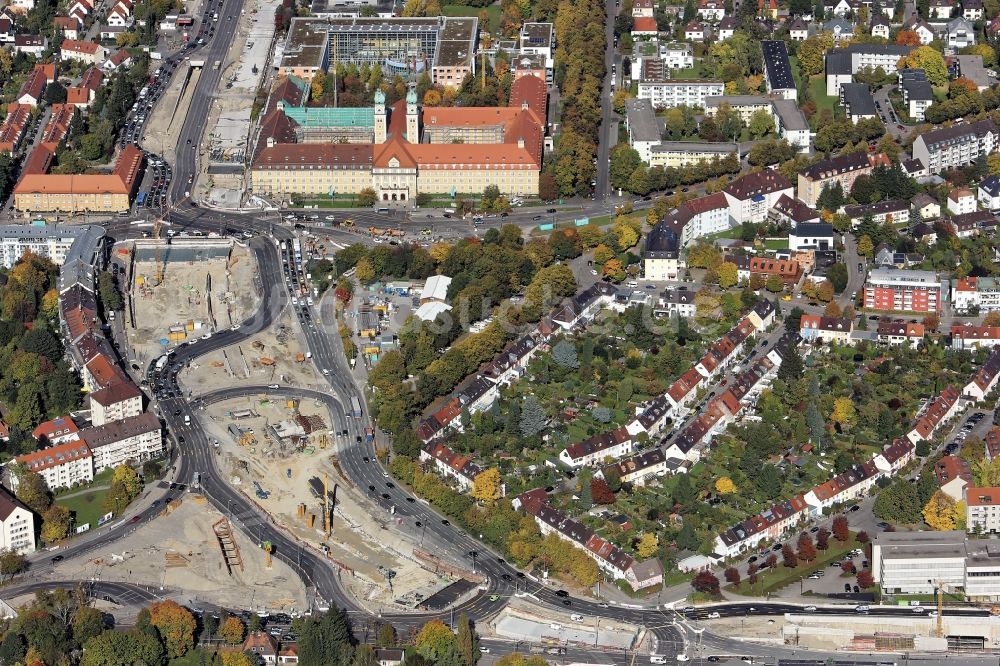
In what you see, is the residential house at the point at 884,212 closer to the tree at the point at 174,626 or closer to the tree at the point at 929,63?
the tree at the point at 929,63

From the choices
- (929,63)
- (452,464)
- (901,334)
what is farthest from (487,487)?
(929,63)

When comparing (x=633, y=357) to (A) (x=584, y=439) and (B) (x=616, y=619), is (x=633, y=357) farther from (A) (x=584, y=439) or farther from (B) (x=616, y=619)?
(B) (x=616, y=619)

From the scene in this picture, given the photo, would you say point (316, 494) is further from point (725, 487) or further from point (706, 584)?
point (706, 584)

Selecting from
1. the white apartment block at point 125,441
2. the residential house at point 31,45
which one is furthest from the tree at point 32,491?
the residential house at point 31,45

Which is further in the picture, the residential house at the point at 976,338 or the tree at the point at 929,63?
the tree at the point at 929,63

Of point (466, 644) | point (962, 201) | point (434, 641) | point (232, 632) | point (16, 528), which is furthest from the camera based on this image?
point (962, 201)

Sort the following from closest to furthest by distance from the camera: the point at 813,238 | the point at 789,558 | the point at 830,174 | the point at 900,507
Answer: the point at 789,558 → the point at 900,507 → the point at 813,238 → the point at 830,174

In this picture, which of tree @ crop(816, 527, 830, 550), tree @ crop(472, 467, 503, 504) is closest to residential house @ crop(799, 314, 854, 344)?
tree @ crop(816, 527, 830, 550)
